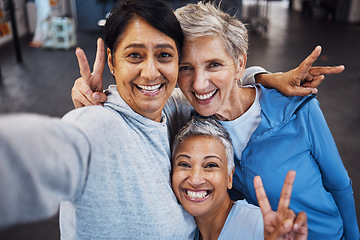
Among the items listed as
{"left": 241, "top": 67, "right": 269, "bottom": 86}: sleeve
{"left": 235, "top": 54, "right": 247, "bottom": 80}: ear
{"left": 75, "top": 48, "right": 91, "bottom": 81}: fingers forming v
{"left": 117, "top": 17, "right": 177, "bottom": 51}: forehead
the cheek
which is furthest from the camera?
{"left": 241, "top": 67, "right": 269, "bottom": 86}: sleeve

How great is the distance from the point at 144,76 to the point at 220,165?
1.82ft

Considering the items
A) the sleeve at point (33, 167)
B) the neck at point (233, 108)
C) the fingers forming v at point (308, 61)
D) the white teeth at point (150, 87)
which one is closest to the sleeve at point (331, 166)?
the fingers forming v at point (308, 61)

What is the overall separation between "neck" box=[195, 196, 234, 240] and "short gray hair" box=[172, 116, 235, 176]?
19cm

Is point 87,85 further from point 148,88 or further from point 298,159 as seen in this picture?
point 298,159

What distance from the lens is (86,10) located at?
1024cm

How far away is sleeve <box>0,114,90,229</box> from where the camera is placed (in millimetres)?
596

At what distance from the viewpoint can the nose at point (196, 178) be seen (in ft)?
4.64

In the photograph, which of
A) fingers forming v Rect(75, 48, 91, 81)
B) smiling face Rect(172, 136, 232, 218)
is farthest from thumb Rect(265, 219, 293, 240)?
fingers forming v Rect(75, 48, 91, 81)

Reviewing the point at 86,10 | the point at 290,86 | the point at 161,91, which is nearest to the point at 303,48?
the point at 86,10

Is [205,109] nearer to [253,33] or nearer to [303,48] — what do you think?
[303,48]

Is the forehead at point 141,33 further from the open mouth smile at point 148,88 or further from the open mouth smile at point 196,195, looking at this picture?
the open mouth smile at point 196,195

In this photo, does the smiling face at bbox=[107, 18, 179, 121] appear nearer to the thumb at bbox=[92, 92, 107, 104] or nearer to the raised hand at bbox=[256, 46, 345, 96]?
the thumb at bbox=[92, 92, 107, 104]

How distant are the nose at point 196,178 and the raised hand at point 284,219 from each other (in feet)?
1.09

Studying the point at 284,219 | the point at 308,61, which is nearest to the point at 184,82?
the point at 308,61
